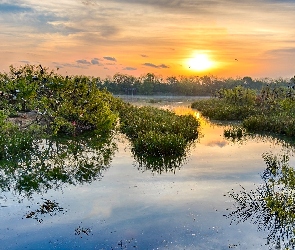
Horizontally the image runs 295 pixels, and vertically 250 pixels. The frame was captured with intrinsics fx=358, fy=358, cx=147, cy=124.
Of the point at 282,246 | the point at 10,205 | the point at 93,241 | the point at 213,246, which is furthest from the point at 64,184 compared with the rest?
the point at 282,246

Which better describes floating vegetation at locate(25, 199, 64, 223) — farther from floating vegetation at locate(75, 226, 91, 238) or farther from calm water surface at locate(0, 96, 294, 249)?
floating vegetation at locate(75, 226, 91, 238)

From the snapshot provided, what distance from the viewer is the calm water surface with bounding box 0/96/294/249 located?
24.9ft

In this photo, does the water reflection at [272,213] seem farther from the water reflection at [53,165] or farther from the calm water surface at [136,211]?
the water reflection at [53,165]

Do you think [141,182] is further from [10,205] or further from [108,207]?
[10,205]

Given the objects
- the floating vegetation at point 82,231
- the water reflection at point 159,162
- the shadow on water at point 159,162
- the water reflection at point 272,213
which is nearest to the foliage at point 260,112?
the shadow on water at point 159,162

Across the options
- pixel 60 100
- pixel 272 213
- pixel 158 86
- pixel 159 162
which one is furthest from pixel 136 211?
pixel 158 86

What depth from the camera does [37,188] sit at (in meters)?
11.0

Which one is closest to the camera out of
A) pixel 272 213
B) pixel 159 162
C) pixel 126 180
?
pixel 272 213

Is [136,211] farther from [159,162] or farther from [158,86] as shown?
[158,86]

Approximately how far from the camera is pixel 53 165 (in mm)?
13453

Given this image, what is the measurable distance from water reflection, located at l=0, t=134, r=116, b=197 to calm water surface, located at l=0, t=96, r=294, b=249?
195 mm

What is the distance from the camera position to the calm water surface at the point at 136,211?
7.59 metres

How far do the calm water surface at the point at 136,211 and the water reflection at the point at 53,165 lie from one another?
0.19 m

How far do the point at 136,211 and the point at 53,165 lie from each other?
5.36m
